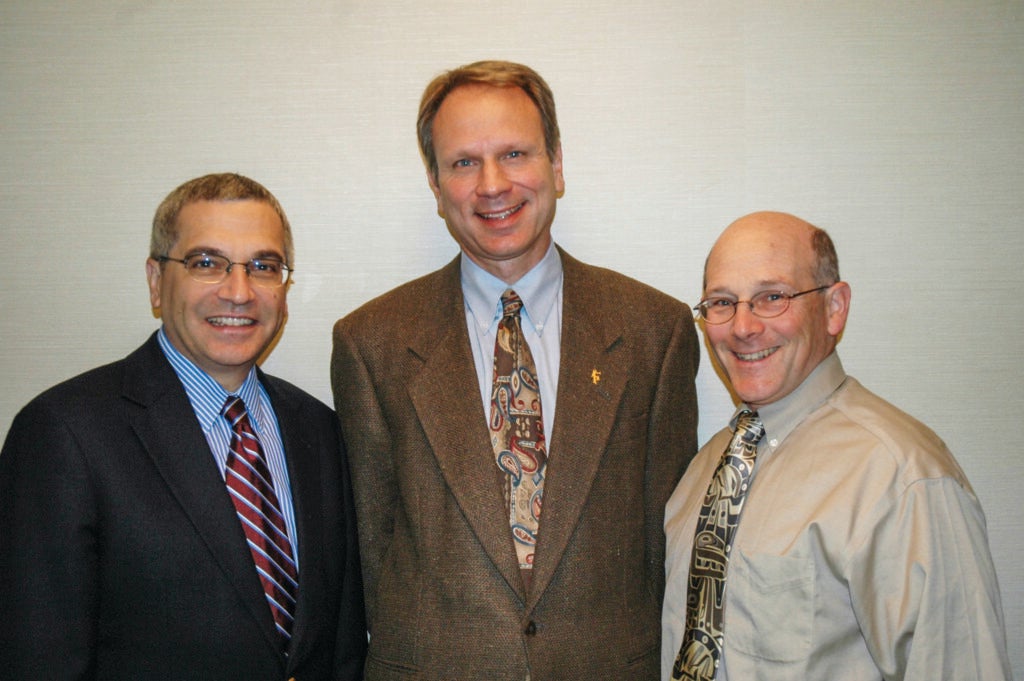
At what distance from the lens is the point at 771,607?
161 centimetres

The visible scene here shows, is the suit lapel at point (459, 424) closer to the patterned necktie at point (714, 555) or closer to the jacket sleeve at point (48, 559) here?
the patterned necktie at point (714, 555)

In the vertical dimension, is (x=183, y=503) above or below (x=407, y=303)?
below

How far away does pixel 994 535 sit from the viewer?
268 cm

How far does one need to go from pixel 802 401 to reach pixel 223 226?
1.37 meters

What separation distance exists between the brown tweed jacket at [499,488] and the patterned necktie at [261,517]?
0.87 feet

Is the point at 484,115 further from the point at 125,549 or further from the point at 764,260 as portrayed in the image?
the point at 125,549

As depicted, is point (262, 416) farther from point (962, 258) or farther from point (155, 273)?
point (962, 258)

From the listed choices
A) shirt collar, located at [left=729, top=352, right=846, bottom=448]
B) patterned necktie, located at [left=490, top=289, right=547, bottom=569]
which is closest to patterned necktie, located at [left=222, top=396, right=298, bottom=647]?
patterned necktie, located at [left=490, top=289, right=547, bottom=569]

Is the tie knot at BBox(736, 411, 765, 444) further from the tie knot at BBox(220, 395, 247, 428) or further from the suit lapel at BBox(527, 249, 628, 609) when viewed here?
the tie knot at BBox(220, 395, 247, 428)

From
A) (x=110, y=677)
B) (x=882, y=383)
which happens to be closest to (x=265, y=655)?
(x=110, y=677)

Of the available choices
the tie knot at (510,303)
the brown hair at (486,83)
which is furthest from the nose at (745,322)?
the brown hair at (486,83)

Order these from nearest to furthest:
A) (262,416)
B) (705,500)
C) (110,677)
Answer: (110,677) → (705,500) → (262,416)

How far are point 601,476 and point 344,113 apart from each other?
1505 mm

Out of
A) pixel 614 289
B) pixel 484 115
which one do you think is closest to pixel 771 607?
pixel 614 289
